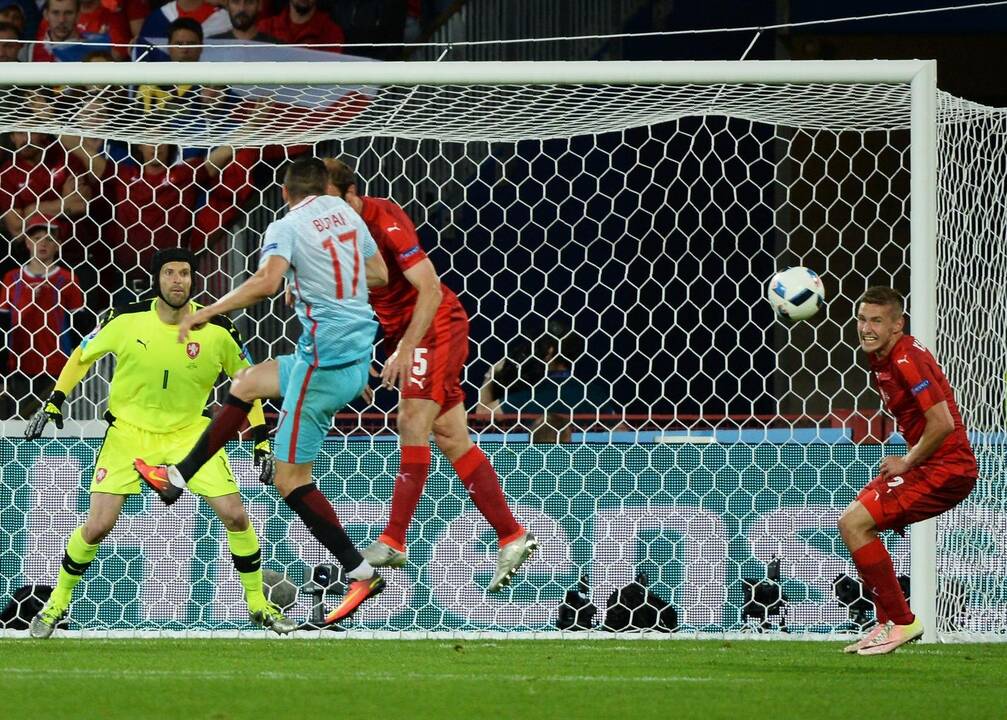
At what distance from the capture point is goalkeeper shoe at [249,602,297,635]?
8.13 meters

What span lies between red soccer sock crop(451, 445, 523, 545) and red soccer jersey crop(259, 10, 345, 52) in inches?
254

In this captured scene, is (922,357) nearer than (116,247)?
Yes

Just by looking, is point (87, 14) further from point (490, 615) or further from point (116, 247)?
point (490, 615)

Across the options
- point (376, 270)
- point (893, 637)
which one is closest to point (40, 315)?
point (376, 270)

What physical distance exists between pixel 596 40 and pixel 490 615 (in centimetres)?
516

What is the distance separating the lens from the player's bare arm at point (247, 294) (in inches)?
244

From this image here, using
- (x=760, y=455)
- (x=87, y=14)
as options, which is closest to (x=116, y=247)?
(x=87, y=14)

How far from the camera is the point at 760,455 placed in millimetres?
8773

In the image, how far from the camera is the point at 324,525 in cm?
680

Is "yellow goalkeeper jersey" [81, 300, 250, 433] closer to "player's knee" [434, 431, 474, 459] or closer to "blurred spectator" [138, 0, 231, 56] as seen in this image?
"player's knee" [434, 431, 474, 459]

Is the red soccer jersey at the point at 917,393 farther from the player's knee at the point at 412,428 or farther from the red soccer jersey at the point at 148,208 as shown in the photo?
the red soccer jersey at the point at 148,208

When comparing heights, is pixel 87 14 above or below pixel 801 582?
above

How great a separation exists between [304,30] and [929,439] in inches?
289

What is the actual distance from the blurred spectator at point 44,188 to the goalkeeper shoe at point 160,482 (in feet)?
12.6
